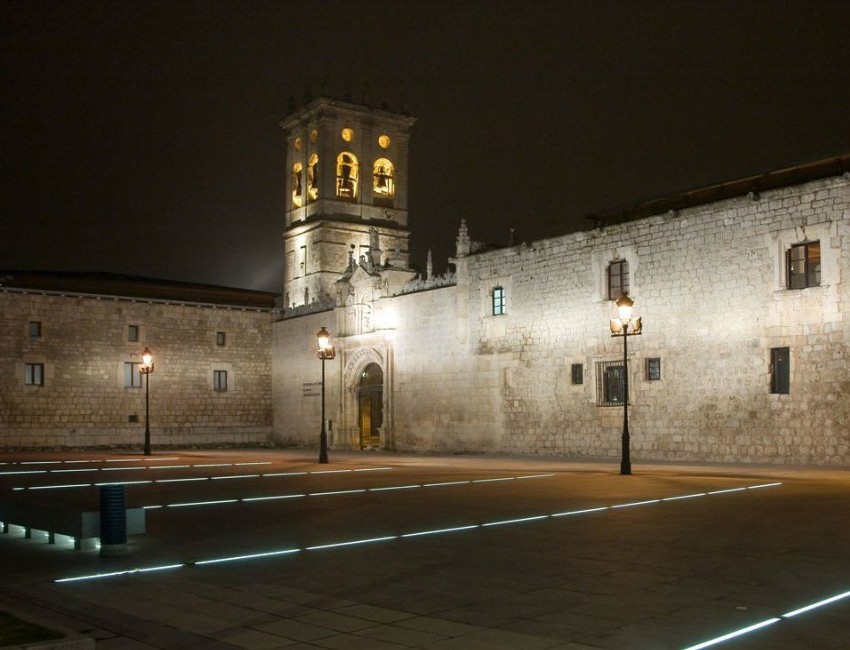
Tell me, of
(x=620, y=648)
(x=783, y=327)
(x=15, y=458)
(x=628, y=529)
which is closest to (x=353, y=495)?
(x=628, y=529)

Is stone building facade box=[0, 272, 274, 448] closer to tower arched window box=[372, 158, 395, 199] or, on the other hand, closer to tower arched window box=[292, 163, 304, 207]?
tower arched window box=[292, 163, 304, 207]

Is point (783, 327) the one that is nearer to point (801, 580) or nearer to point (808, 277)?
point (808, 277)

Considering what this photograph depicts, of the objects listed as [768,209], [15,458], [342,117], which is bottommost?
[15,458]

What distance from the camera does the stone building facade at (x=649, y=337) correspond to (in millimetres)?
22469

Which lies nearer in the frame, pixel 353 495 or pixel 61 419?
pixel 353 495

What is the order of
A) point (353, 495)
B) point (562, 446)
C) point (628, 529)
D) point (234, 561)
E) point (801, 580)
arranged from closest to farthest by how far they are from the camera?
point (801, 580) → point (234, 561) → point (628, 529) → point (353, 495) → point (562, 446)

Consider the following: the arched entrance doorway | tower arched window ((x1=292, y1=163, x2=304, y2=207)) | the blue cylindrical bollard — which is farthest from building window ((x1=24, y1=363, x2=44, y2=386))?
the blue cylindrical bollard

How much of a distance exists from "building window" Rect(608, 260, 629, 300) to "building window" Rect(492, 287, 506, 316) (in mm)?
4470

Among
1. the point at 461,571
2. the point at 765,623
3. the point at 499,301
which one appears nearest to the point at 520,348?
the point at 499,301

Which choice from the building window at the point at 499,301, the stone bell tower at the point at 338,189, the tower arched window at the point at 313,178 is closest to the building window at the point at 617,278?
the building window at the point at 499,301

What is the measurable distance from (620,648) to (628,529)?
5.26 metres

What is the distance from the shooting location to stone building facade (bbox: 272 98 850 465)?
2247 centimetres

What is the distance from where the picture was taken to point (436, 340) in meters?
33.6

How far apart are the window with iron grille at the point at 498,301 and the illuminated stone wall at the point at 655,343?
26 centimetres
